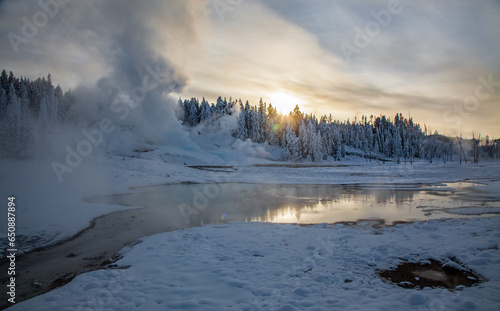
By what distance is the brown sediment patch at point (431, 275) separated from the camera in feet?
19.3

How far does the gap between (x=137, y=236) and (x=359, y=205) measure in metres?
13.3

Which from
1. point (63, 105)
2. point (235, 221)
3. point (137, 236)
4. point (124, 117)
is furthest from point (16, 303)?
point (63, 105)

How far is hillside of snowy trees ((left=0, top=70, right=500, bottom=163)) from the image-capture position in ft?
227

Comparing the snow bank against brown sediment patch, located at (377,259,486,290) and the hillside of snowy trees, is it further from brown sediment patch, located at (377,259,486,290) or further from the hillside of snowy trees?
the hillside of snowy trees

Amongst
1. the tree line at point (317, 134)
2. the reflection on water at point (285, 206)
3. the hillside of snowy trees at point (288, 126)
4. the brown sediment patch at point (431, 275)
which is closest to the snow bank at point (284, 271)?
the brown sediment patch at point (431, 275)

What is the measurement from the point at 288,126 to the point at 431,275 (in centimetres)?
8256

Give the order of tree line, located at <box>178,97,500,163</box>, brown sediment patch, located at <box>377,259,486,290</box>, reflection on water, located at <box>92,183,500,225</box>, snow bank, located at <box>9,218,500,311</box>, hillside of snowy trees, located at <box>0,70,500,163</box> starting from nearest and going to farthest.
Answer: snow bank, located at <box>9,218,500,311</box> → brown sediment patch, located at <box>377,259,486,290</box> → reflection on water, located at <box>92,183,500,225</box> → hillside of snowy trees, located at <box>0,70,500,163</box> → tree line, located at <box>178,97,500,163</box>

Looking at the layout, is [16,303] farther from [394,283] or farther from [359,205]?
[359,205]

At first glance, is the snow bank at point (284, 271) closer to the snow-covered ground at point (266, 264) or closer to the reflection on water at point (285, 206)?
the snow-covered ground at point (266, 264)

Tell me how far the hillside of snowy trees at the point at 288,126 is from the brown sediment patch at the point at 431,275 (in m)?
62.3

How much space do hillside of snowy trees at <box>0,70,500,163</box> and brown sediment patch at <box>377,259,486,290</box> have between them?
2455 inches

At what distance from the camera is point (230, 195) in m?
20.9

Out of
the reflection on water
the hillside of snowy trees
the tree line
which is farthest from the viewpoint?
the tree line

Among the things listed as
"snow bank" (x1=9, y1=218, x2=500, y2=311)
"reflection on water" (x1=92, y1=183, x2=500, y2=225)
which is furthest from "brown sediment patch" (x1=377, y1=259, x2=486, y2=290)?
"reflection on water" (x1=92, y1=183, x2=500, y2=225)
